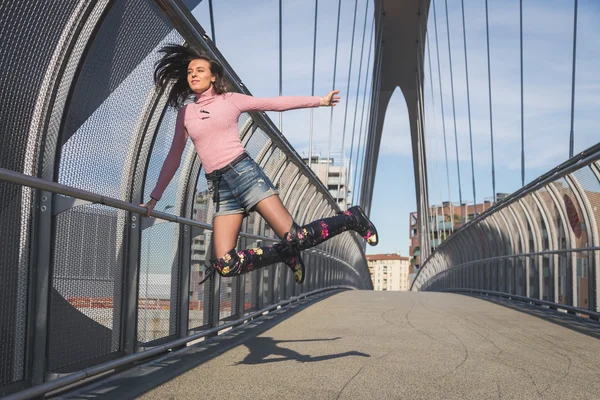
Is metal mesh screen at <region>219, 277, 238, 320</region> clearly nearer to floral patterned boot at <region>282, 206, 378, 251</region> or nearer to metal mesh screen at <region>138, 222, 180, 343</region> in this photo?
metal mesh screen at <region>138, 222, 180, 343</region>

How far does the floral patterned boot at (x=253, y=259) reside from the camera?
422cm

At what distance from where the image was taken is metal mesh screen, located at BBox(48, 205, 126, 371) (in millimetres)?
3955

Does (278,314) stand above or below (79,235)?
below

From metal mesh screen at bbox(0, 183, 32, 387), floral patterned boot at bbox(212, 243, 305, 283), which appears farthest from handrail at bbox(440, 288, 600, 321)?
metal mesh screen at bbox(0, 183, 32, 387)

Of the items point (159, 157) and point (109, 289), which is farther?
point (159, 157)

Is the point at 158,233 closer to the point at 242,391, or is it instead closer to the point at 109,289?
the point at 109,289

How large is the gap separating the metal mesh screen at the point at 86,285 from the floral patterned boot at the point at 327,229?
95cm

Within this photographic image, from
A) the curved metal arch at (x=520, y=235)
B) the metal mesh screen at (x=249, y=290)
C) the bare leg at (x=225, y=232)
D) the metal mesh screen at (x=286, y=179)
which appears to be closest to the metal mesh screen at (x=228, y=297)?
the metal mesh screen at (x=249, y=290)

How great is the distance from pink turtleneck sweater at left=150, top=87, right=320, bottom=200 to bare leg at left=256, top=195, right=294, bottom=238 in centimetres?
27

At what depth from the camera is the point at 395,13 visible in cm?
2978

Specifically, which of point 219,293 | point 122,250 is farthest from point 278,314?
point 122,250

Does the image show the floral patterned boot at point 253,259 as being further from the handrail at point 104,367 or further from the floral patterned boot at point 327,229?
the handrail at point 104,367

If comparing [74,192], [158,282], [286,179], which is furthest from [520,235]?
[74,192]

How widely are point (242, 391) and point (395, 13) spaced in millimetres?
26866
